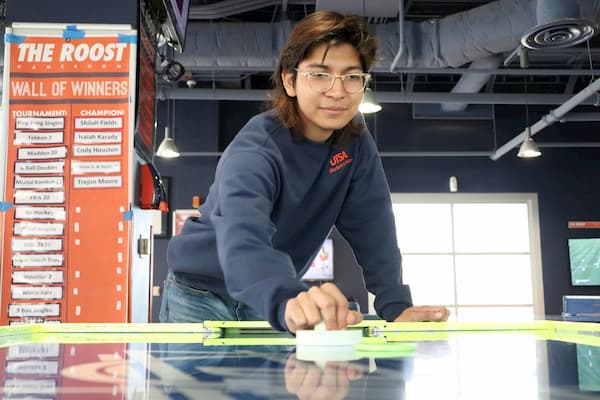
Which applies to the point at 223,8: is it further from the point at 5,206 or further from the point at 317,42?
the point at 317,42

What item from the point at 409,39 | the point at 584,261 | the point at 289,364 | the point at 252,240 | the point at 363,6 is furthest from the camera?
the point at 584,261

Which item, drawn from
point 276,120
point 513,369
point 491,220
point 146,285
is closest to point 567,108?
point 491,220

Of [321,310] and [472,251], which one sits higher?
[472,251]

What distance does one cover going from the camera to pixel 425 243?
35.5 ft

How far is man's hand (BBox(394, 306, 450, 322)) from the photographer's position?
1.44 meters

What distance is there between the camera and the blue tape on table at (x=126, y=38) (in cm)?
285

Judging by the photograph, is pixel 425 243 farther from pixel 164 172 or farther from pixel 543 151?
pixel 164 172

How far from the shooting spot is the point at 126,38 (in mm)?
2852

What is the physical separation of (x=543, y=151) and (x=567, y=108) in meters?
2.93

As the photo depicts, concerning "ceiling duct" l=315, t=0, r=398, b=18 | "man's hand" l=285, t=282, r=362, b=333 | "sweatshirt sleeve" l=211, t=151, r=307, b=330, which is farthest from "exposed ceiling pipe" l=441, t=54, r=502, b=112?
"man's hand" l=285, t=282, r=362, b=333

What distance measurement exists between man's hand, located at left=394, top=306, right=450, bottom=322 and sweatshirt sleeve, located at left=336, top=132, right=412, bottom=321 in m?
0.13

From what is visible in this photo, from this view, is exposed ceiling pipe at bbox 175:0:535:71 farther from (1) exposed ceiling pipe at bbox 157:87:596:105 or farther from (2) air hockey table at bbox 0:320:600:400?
(2) air hockey table at bbox 0:320:600:400

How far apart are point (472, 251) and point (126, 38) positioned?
9.11 metres

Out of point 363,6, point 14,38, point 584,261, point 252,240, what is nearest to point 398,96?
point 363,6
